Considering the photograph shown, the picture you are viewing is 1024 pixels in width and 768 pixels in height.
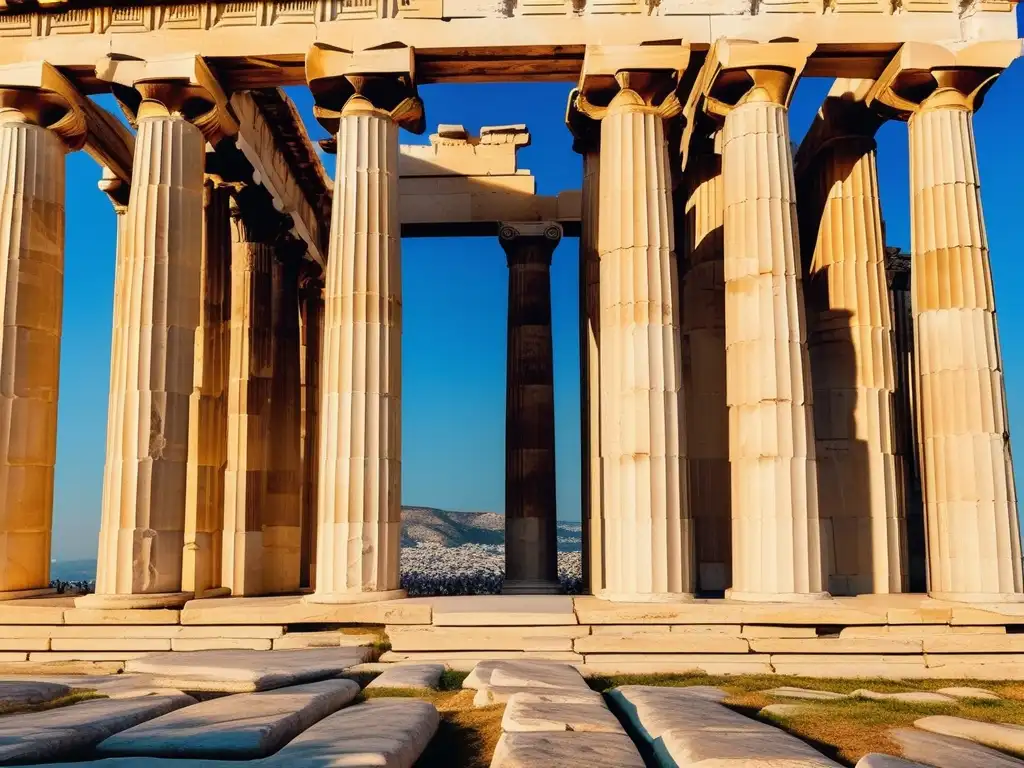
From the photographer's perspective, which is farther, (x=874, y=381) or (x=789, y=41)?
(x=874, y=381)

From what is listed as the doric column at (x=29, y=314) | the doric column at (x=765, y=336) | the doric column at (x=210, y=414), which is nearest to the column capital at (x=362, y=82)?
the doric column at (x=29, y=314)

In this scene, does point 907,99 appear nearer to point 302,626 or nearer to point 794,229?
point 794,229

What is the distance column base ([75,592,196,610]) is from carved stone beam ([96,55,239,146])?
16.4 metres

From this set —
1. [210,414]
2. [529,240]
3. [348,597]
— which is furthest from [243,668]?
[529,240]

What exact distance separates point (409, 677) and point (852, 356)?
918 inches

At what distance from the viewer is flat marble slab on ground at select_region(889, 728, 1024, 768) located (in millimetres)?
11305

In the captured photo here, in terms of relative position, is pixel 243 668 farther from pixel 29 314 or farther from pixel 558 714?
pixel 29 314

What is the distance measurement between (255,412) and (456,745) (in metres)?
34.7

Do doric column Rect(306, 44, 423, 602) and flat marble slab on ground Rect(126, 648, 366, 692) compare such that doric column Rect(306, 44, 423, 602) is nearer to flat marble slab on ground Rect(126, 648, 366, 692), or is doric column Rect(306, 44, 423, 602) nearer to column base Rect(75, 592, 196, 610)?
column base Rect(75, 592, 196, 610)

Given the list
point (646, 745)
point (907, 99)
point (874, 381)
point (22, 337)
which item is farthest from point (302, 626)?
point (907, 99)

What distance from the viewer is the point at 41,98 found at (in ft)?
110

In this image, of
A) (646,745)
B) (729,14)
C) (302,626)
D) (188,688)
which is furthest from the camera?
(729,14)

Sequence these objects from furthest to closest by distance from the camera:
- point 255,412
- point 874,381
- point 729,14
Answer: point 255,412 < point 874,381 < point 729,14

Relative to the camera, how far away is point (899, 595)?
105ft
